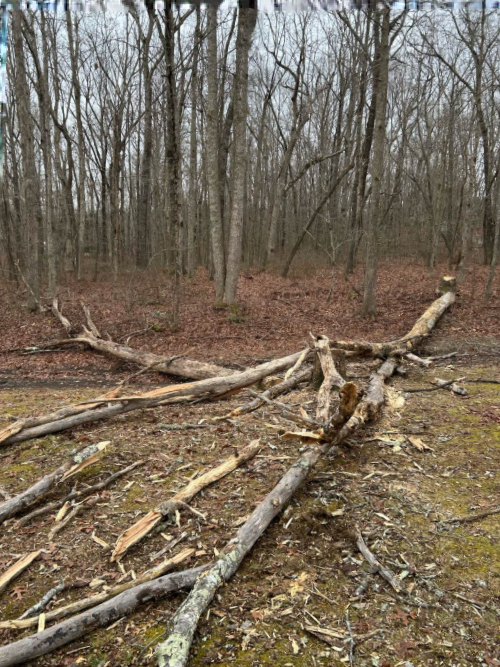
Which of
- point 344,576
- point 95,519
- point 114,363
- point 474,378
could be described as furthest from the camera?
point 114,363

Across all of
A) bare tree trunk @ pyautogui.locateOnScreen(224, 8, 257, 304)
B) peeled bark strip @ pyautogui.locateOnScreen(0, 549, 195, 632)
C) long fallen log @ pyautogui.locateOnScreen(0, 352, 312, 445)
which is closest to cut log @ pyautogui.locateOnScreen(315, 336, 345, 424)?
long fallen log @ pyautogui.locateOnScreen(0, 352, 312, 445)

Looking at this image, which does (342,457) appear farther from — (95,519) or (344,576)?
(95,519)

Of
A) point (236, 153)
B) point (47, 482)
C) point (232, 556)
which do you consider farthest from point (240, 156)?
point (232, 556)

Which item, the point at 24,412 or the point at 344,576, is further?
the point at 24,412

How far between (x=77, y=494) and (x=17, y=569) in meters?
0.99

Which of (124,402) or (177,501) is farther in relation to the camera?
(124,402)

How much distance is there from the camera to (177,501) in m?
3.85

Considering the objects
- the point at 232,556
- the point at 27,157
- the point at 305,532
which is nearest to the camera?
the point at 232,556

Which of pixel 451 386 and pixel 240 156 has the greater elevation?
pixel 240 156

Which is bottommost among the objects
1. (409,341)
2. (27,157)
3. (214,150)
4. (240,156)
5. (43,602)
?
(43,602)

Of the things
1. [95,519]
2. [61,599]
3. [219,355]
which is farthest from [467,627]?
[219,355]

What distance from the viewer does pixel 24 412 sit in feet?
21.5

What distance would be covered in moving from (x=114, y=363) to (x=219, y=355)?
7.55 ft

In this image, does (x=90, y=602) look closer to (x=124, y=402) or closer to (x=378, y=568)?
(x=378, y=568)
